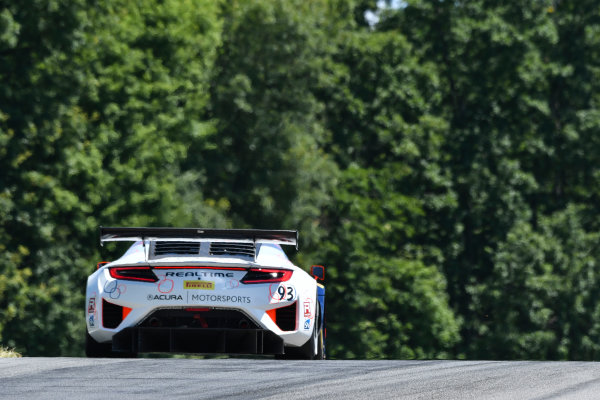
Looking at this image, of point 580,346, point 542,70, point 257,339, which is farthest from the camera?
point 542,70

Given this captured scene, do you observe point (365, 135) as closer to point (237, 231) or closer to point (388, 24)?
point (388, 24)

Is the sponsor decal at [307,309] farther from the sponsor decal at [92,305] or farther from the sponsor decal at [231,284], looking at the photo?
the sponsor decal at [92,305]

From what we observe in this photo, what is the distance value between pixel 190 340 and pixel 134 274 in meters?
0.71

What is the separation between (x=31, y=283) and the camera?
33.4 m

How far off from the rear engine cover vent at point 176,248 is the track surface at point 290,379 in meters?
1.18

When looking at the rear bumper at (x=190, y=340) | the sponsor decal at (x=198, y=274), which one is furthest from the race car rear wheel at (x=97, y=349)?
the sponsor decal at (x=198, y=274)

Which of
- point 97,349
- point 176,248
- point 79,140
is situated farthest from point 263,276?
point 79,140

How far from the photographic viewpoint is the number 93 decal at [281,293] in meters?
10.5

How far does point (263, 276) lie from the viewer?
34.7ft

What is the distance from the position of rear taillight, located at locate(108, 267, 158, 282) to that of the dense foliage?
24.9m

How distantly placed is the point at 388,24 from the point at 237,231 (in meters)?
35.0

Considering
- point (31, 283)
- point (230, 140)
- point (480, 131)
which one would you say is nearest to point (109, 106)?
point (31, 283)

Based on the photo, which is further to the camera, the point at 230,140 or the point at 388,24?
the point at 388,24

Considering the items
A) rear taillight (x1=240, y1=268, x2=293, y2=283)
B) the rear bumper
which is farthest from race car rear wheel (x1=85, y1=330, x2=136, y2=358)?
rear taillight (x1=240, y1=268, x2=293, y2=283)
